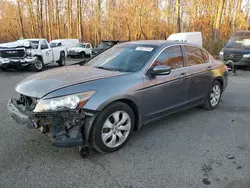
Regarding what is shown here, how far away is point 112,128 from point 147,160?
25.6 inches

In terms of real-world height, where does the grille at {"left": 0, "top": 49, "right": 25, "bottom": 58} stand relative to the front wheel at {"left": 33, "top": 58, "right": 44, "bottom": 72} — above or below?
above

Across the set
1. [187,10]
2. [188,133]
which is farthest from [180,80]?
[187,10]

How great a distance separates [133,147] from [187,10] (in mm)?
22793

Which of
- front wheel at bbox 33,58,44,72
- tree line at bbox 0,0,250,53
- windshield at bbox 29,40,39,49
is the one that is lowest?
front wheel at bbox 33,58,44,72

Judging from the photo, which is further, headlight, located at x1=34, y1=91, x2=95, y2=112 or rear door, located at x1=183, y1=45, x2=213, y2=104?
rear door, located at x1=183, y1=45, x2=213, y2=104

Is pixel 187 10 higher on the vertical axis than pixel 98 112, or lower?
higher

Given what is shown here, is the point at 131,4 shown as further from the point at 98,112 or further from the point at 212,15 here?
the point at 98,112

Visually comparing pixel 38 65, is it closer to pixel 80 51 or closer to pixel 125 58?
pixel 125 58

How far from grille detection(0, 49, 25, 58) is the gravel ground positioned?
23.6ft

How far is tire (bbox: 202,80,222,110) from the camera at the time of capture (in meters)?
5.12

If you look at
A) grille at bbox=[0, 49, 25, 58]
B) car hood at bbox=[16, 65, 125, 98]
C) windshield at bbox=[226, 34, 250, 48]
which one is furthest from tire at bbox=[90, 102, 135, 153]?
windshield at bbox=[226, 34, 250, 48]

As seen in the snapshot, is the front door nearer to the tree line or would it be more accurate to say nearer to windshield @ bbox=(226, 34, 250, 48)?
windshield @ bbox=(226, 34, 250, 48)

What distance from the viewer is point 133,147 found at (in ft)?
11.5

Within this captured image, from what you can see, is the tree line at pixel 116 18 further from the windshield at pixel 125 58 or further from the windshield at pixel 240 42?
the windshield at pixel 125 58
